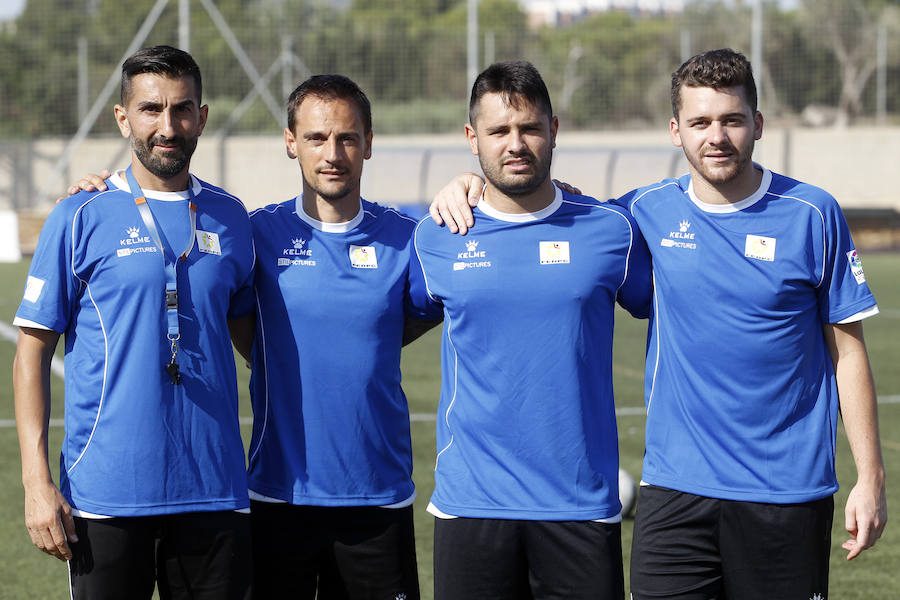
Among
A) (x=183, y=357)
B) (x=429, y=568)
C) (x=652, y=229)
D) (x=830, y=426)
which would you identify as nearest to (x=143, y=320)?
(x=183, y=357)

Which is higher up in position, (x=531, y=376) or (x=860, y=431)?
(x=531, y=376)

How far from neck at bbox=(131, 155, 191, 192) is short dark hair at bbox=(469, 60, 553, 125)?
956mm

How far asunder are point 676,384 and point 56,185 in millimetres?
25669

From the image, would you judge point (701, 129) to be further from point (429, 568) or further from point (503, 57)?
point (503, 57)

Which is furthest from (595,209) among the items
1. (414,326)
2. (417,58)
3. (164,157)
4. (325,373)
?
(417,58)

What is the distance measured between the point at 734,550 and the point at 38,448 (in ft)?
7.04

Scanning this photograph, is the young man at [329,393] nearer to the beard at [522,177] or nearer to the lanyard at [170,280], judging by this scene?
the lanyard at [170,280]

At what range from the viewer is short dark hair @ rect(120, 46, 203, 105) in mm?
3727

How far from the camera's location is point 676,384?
3732 mm

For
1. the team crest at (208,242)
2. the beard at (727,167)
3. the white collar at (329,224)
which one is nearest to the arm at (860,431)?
the beard at (727,167)

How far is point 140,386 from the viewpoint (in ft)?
11.8

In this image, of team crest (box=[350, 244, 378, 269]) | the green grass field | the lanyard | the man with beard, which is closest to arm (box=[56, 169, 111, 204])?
the man with beard

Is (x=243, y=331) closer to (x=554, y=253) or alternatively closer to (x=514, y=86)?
(x=554, y=253)

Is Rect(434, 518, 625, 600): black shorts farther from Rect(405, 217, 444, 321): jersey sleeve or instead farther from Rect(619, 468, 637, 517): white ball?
Rect(619, 468, 637, 517): white ball
